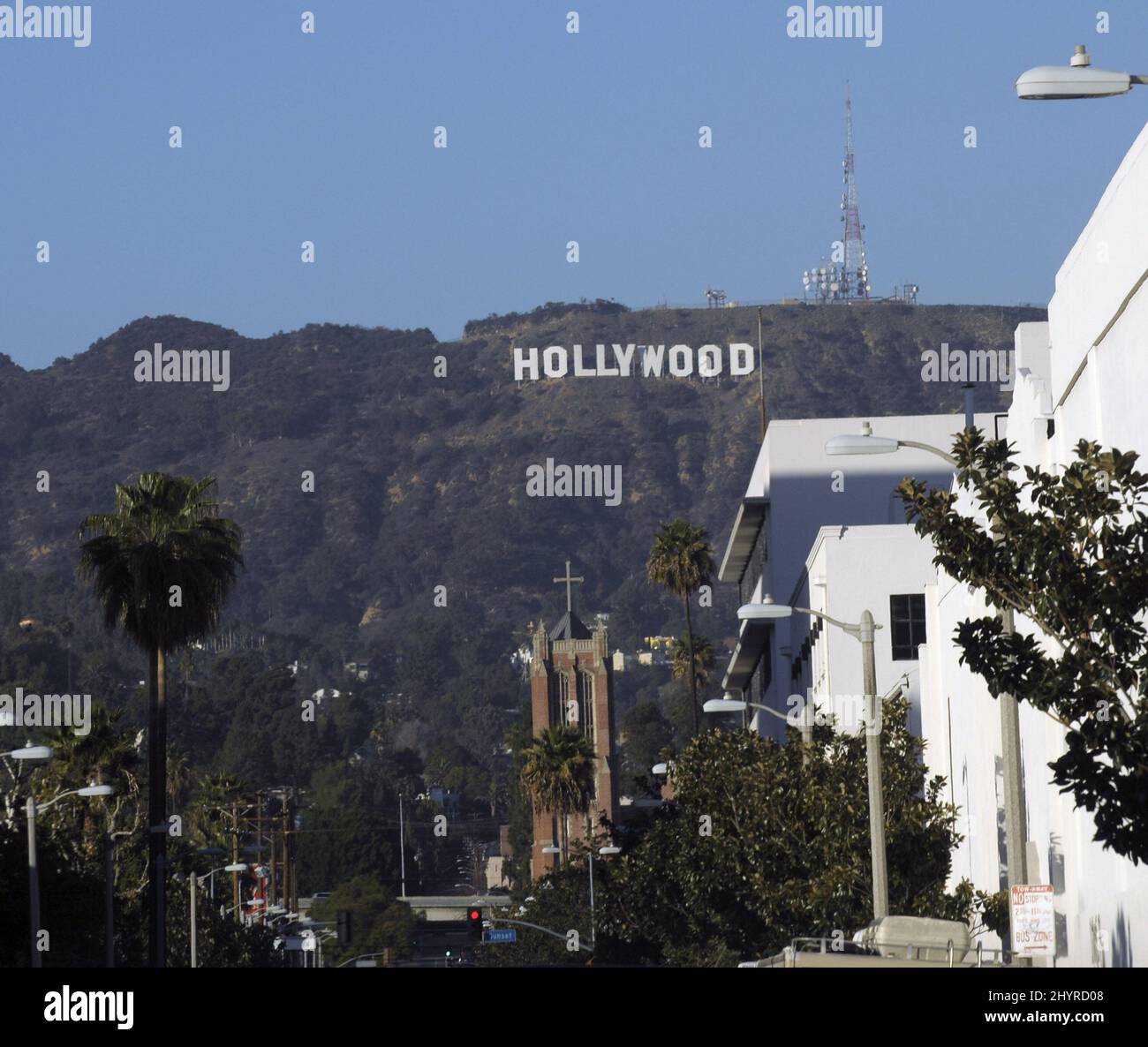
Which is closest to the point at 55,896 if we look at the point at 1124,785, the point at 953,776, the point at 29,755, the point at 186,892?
the point at 29,755

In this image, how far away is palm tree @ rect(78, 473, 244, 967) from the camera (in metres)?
56.2

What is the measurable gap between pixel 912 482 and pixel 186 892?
63932 mm

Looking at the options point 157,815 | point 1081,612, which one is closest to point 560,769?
point 157,815

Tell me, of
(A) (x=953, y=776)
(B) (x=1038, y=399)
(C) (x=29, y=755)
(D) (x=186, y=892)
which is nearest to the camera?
(B) (x=1038, y=399)

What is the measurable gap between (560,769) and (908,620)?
46947mm

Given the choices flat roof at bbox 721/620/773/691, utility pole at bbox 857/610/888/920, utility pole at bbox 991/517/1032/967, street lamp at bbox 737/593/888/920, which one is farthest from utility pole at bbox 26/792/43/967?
flat roof at bbox 721/620/773/691

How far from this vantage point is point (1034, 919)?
21.6 m

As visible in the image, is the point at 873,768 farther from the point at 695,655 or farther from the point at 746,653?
the point at 695,655

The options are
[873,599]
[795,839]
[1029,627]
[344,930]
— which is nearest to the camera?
[1029,627]

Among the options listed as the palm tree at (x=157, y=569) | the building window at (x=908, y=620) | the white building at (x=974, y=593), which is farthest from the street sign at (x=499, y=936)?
the palm tree at (x=157, y=569)

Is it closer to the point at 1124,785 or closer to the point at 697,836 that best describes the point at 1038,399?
the point at 697,836

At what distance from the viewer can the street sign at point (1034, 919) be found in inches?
843

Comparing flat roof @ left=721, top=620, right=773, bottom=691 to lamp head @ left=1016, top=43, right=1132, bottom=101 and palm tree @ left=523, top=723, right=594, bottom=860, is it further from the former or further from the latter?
lamp head @ left=1016, top=43, right=1132, bottom=101

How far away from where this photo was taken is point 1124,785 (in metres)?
17.0
